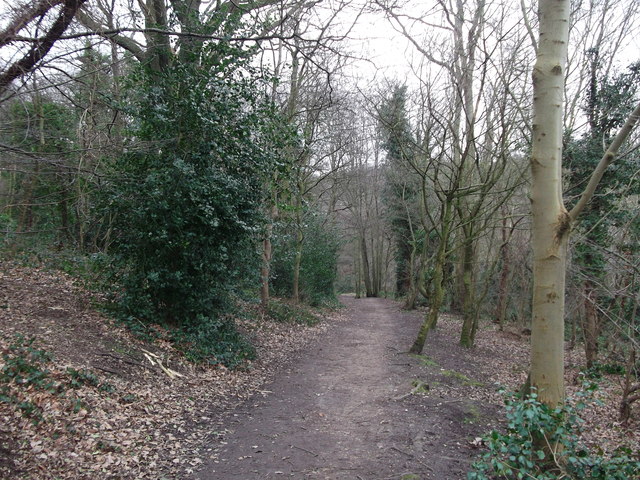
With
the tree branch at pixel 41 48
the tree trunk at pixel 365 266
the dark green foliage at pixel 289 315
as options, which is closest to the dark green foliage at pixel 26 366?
the tree branch at pixel 41 48

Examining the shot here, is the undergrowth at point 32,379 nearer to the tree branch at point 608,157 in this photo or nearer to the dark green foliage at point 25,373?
the dark green foliage at point 25,373

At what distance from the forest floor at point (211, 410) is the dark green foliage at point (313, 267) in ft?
26.4

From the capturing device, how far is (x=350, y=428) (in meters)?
5.30

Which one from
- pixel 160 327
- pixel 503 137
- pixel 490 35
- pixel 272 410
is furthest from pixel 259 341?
pixel 490 35

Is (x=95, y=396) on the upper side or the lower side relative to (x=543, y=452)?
lower

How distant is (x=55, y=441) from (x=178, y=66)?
252 inches

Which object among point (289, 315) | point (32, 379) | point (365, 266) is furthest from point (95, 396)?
point (365, 266)

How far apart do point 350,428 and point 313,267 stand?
13.7 m

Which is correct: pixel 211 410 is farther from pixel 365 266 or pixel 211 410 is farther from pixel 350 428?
pixel 365 266

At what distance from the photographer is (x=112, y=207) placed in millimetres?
7930

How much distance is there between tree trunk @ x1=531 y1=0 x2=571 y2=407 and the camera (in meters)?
3.63

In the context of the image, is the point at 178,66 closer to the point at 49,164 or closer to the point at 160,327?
the point at 49,164

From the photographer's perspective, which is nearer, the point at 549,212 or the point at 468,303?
the point at 549,212

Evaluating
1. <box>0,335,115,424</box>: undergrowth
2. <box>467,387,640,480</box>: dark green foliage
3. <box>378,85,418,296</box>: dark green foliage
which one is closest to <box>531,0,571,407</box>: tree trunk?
<box>467,387,640,480</box>: dark green foliage
